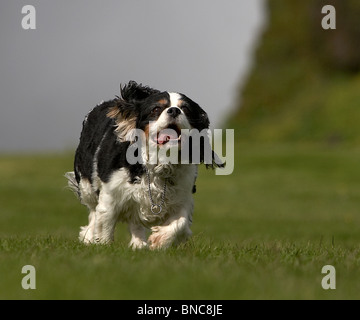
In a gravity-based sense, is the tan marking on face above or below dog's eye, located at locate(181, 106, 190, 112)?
above

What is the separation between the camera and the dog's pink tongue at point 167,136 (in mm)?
6965

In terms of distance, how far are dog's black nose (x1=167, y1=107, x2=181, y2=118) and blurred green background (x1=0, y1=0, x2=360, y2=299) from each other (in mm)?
1301

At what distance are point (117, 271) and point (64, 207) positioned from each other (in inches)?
611

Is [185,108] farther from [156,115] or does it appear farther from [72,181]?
[72,181]

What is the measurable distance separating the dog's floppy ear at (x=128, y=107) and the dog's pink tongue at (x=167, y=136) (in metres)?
0.46

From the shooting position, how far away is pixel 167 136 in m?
6.99

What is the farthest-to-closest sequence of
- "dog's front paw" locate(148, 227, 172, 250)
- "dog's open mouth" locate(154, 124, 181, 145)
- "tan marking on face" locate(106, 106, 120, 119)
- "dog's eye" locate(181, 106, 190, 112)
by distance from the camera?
"tan marking on face" locate(106, 106, 120, 119)
"dog's front paw" locate(148, 227, 172, 250)
"dog's eye" locate(181, 106, 190, 112)
"dog's open mouth" locate(154, 124, 181, 145)

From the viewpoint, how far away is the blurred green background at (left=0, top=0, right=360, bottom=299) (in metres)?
5.34

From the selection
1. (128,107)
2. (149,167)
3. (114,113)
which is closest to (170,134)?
Answer: (149,167)

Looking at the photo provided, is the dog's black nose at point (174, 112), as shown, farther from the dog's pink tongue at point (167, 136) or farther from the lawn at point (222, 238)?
the lawn at point (222, 238)

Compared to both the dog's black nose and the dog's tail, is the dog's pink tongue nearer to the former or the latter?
the dog's black nose

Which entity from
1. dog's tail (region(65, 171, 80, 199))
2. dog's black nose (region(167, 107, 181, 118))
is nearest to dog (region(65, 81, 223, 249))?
dog's black nose (region(167, 107, 181, 118))
